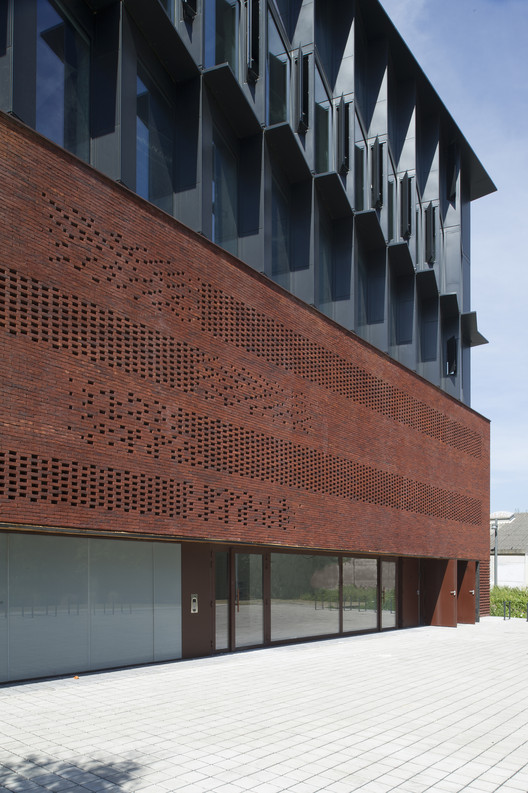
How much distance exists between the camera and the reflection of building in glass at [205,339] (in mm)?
11477

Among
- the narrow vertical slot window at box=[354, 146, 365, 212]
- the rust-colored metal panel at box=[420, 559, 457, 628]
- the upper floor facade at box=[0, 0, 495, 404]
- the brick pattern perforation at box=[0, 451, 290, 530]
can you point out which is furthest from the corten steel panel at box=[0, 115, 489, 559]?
the rust-colored metal panel at box=[420, 559, 457, 628]

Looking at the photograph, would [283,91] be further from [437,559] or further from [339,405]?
[437,559]

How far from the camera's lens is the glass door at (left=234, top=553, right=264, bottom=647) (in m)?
17.1

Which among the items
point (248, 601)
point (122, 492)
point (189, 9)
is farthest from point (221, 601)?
point (189, 9)

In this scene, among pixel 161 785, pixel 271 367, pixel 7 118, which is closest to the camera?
pixel 161 785

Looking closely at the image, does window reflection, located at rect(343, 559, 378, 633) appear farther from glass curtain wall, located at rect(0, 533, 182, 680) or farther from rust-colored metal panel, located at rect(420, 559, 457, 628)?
glass curtain wall, located at rect(0, 533, 182, 680)

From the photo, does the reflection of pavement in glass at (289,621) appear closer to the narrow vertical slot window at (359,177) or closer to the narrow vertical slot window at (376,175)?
the narrow vertical slot window at (359,177)

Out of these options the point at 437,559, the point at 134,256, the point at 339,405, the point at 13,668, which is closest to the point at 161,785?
the point at 13,668

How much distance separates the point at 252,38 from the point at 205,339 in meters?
8.07

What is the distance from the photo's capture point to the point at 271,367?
16.7 metres

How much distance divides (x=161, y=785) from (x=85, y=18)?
516 inches

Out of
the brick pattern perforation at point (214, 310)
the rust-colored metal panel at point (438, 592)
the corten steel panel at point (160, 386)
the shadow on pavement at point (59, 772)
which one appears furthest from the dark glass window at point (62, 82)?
the rust-colored metal panel at point (438, 592)

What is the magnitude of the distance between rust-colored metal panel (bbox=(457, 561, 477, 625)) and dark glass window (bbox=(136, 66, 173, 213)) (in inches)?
816

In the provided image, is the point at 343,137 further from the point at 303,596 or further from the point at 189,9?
the point at 303,596
